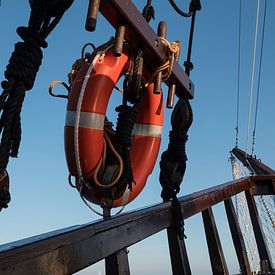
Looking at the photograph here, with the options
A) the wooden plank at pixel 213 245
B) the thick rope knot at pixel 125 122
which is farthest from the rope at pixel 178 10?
the wooden plank at pixel 213 245

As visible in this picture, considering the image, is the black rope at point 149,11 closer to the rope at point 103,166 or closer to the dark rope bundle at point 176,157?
the dark rope bundle at point 176,157

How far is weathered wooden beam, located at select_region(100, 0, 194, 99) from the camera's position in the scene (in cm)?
134

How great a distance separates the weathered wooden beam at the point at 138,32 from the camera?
1.34 metres

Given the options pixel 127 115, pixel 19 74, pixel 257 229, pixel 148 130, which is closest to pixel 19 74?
pixel 19 74

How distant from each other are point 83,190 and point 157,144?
1.70ft

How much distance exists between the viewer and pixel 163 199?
1.87 metres

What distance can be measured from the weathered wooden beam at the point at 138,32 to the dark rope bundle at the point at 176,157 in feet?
0.43

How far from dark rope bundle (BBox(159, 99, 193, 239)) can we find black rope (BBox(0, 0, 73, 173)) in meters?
1.04

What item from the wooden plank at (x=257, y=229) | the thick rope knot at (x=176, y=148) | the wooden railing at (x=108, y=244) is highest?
the thick rope knot at (x=176, y=148)

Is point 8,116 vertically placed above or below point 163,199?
above

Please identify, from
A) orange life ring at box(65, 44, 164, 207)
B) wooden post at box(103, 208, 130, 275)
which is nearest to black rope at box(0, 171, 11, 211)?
Result: wooden post at box(103, 208, 130, 275)

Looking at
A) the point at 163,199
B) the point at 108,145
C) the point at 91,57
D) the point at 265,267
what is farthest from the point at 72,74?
the point at 265,267

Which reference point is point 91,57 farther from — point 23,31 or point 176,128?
point 23,31

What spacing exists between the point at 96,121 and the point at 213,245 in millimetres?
1139
